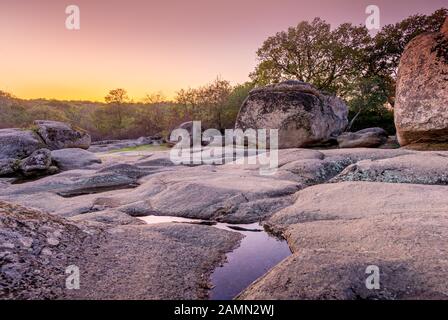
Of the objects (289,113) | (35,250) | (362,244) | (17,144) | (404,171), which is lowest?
(362,244)

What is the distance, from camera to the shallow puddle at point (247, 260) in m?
3.19

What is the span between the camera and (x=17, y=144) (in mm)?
16484

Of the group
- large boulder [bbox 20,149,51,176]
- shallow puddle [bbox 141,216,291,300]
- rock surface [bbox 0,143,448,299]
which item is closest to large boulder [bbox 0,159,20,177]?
large boulder [bbox 20,149,51,176]

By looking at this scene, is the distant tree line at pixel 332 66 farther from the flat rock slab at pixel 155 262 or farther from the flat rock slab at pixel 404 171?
the flat rock slab at pixel 155 262

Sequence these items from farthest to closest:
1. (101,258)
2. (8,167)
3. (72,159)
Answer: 1. (72,159)
2. (8,167)
3. (101,258)

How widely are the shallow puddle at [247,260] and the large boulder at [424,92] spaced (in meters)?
8.79

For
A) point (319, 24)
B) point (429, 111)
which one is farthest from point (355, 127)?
point (429, 111)

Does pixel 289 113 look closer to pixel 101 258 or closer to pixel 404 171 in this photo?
pixel 404 171

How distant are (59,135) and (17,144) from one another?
15.5 feet

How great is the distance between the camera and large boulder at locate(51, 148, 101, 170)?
50.4 ft

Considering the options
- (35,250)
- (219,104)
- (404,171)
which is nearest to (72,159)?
(35,250)

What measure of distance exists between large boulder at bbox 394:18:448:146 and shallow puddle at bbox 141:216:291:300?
8791 mm

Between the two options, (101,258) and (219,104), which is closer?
(101,258)
